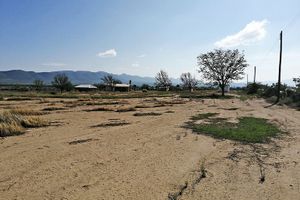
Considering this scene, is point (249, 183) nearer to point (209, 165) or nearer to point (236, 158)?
point (209, 165)

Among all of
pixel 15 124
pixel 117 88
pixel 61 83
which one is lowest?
pixel 117 88

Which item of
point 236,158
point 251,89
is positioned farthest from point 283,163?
point 251,89

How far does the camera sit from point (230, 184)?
7281 millimetres

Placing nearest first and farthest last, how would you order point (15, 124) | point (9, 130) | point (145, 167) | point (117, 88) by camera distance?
point (145, 167) < point (9, 130) < point (15, 124) < point (117, 88)

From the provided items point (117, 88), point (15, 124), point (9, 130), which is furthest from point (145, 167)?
point (117, 88)

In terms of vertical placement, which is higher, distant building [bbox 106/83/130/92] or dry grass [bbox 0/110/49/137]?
dry grass [bbox 0/110/49/137]

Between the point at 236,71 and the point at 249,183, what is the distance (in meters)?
54.7

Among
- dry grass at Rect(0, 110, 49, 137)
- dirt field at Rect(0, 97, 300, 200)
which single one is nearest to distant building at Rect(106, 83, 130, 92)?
dry grass at Rect(0, 110, 49, 137)

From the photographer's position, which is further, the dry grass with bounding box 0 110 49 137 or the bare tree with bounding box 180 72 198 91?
the bare tree with bounding box 180 72 198 91

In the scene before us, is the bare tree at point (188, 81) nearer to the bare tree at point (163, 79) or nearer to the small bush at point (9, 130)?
the bare tree at point (163, 79)

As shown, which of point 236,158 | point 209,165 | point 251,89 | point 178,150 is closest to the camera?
point 209,165

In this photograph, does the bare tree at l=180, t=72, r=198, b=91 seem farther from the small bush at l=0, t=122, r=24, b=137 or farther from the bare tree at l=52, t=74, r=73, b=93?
the small bush at l=0, t=122, r=24, b=137

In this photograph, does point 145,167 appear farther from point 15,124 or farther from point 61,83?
point 61,83

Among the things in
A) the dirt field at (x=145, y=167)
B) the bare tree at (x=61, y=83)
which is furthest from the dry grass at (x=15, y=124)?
the bare tree at (x=61, y=83)
